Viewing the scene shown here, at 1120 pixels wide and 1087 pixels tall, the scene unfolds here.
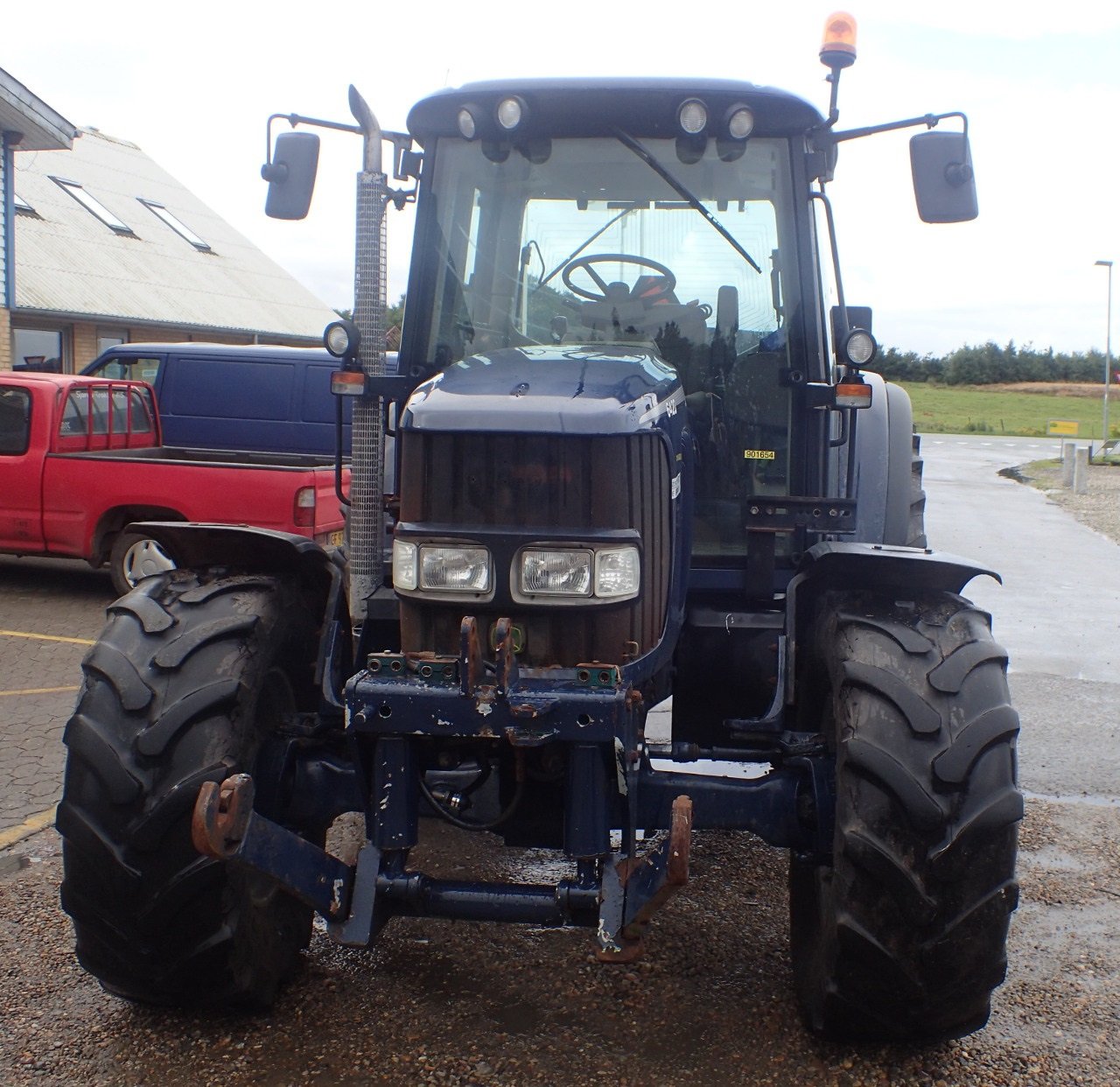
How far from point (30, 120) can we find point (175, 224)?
11890mm

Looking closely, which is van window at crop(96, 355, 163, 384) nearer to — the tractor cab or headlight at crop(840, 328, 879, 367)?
the tractor cab

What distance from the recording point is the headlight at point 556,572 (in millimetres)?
3238

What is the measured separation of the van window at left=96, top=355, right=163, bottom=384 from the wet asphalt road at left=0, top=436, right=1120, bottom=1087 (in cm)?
950

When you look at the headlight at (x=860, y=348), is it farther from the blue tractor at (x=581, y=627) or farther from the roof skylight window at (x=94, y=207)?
the roof skylight window at (x=94, y=207)

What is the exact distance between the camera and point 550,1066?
3.32m

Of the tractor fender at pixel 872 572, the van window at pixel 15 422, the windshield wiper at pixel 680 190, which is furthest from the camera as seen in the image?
the van window at pixel 15 422

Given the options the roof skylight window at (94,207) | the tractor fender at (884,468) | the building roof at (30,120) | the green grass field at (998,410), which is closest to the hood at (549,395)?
the tractor fender at (884,468)

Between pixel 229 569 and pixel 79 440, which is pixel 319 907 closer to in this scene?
pixel 229 569

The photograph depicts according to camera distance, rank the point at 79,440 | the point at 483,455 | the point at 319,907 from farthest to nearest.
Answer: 1. the point at 79,440
2. the point at 483,455
3. the point at 319,907

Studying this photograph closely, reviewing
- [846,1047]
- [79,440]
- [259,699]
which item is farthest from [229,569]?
[79,440]

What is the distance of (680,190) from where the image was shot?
4141 millimetres

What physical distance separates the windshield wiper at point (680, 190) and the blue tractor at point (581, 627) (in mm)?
17

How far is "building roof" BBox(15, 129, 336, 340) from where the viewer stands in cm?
2180

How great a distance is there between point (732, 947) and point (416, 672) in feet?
5.58
